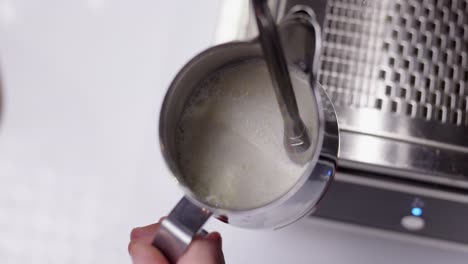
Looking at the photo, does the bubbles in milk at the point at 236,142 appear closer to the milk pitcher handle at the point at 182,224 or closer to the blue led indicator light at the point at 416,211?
the milk pitcher handle at the point at 182,224

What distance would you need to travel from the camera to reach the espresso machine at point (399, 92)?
373mm

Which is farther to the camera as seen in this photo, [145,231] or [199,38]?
[199,38]

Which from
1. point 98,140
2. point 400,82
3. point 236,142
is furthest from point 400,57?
point 98,140

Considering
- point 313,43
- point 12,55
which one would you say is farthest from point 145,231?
point 12,55

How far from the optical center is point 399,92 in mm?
382

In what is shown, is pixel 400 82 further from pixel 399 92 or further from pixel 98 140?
pixel 98 140

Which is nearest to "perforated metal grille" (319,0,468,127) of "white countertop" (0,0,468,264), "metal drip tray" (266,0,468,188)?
"metal drip tray" (266,0,468,188)

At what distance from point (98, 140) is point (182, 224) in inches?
9.2

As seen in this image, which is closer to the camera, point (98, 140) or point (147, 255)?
point (147, 255)

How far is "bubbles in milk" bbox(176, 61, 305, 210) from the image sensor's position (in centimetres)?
30

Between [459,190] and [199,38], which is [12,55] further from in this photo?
[459,190]

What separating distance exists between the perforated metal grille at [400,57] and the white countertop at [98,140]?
5.3 inches

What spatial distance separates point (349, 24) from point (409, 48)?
5 centimetres

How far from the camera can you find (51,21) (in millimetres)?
532
